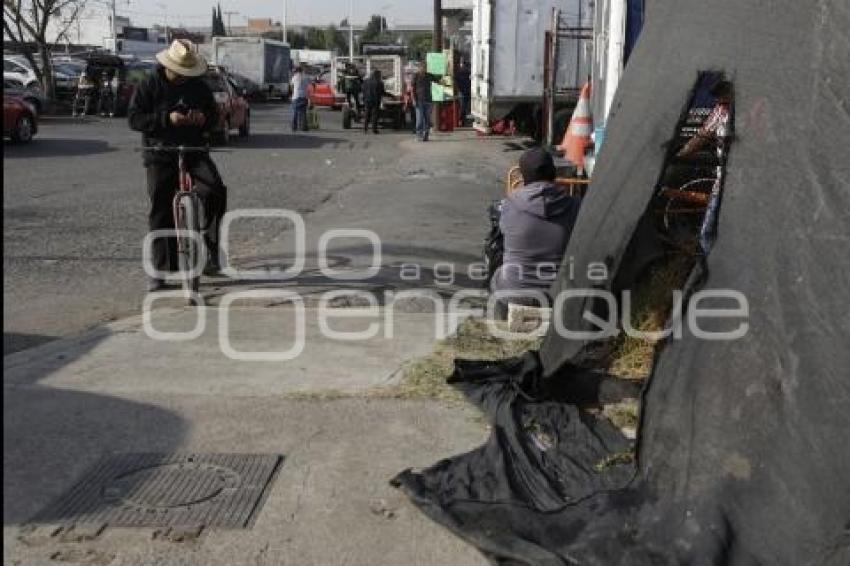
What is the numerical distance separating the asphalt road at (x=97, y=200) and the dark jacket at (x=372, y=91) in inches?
43.9

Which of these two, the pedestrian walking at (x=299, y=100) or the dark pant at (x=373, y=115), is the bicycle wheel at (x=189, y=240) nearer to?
the pedestrian walking at (x=299, y=100)

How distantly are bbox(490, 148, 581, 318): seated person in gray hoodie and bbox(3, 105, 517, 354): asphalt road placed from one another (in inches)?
118

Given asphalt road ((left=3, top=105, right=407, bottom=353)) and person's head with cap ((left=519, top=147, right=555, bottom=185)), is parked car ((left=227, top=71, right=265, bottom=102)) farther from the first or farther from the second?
person's head with cap ((left=519, top=147, right=555, bottom=185))

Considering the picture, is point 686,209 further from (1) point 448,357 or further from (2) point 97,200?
(2) point 97,200

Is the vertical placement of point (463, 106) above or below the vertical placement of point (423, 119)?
above

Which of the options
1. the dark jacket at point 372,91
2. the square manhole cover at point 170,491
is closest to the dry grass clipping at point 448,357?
the square manhole cover at point 170,491

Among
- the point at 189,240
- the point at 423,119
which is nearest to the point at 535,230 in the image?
the point at 189,240

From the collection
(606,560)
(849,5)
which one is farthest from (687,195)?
(606,560)

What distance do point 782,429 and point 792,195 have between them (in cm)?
82

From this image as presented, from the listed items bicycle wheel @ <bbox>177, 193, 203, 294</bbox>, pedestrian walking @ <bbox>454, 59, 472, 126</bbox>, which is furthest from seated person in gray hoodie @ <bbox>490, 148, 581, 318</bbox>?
pedestrian walking @ <bbox>454, 59, 472, 126</bbox>

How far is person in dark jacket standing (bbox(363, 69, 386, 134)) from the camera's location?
91.8 feet

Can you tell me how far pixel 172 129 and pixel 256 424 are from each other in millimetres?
3703

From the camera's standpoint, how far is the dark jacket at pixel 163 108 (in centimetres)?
779

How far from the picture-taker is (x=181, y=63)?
7.74 metres
